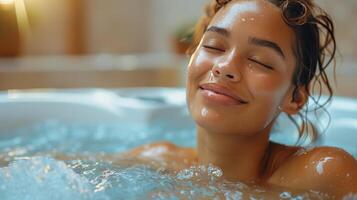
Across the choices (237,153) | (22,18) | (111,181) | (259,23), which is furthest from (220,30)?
(22,18)

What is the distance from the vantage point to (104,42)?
4.15m

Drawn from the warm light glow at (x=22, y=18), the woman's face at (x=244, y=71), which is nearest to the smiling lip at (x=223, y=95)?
the woman's face at (x=244, y=71)

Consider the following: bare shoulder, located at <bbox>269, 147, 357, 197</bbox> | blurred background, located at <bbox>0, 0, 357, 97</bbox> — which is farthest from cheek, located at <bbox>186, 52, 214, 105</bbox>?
blurred background, located at <bbox>0, 0, 357, 97</bbox>

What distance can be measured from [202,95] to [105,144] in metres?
0.85

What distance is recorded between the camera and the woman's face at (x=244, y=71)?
3.05 feet

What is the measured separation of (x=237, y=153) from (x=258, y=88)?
161 millimetres

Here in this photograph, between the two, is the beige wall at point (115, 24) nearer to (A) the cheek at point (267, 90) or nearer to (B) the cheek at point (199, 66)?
(B) the cheek at point (199, 66)

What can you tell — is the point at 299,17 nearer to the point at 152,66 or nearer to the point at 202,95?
the point at 202,95

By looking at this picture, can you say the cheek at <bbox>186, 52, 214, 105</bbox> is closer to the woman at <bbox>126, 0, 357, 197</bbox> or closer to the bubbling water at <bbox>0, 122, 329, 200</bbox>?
the woman at <bbox>126, 0, 357, 197</bbox>

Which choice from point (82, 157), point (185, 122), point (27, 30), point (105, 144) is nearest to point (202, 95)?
point (82, 157)

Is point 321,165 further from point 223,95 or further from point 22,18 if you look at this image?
point 22,18

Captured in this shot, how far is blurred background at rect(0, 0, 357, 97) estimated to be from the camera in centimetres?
312

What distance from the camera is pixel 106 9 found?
4078 millimetres

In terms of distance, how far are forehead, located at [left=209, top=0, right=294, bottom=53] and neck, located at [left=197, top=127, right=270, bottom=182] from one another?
19 cm
